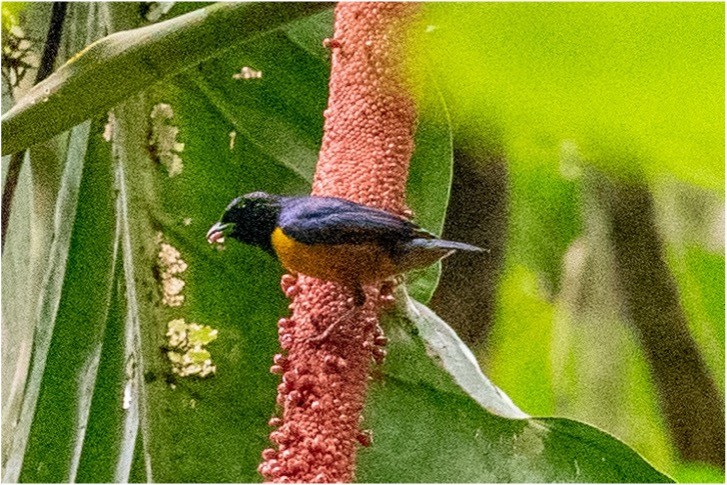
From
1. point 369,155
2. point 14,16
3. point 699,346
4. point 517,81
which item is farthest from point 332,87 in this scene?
point 699,346

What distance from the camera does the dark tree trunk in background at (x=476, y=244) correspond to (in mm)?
892

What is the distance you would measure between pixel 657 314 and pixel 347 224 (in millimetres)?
453

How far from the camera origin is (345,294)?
594 millimetres

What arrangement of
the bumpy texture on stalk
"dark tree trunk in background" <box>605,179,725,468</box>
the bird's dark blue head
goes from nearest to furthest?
the bumpy texture on stalk → the bird's dark blue head → "dark tree trunk in background" <box>605,179,725,468</box>

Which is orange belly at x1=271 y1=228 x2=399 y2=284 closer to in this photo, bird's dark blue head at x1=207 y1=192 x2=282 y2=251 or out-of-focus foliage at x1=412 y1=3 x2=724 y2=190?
bird's dark blue head at x1=207 y1=192 x2=282 y2=251

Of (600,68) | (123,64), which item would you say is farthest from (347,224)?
(600,68)

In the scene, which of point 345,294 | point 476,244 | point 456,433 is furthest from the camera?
point 476,244

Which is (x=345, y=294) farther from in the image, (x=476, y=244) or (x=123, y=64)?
(x=476, y=244)

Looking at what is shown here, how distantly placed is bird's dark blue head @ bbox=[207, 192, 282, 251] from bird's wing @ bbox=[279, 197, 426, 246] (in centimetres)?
4

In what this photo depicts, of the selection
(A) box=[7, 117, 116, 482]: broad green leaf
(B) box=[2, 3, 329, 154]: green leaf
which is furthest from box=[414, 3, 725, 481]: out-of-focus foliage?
(A) box=[7, 117, 116, 482]: broad green leaf

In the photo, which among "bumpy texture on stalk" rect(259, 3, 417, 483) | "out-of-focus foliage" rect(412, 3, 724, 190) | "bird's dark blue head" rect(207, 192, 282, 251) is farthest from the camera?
"out-of-focus foliage" rect(412, 3, 724, 190)

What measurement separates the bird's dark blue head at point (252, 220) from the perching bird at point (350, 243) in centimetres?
2

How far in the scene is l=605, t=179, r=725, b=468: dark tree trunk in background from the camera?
2.94 ft

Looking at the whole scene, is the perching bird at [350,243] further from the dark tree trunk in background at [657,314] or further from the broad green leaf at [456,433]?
the dark tree trunk in background at [657,314]
